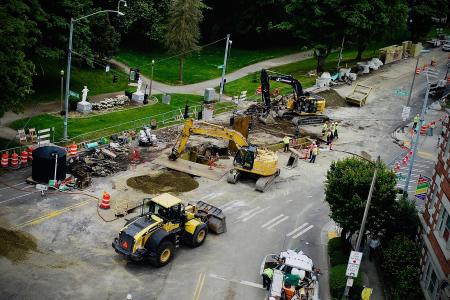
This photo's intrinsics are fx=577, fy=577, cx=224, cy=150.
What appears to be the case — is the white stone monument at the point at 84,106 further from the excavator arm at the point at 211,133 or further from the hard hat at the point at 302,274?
the hard hat at the point at 302,274

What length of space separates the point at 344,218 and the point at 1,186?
2053 centimetres

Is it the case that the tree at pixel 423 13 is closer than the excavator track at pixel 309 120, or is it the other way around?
the excavator track at pixel 309 120

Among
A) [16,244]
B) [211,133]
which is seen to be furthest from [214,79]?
[16,244]

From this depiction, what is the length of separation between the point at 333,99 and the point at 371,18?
13025 millimetres

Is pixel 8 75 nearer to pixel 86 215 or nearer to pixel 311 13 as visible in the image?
pixel 86 215

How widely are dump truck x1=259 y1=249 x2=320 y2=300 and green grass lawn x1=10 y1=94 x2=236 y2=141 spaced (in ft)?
69.3

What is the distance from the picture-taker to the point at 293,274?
27781mm

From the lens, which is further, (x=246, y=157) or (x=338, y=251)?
(x=246, y=157)

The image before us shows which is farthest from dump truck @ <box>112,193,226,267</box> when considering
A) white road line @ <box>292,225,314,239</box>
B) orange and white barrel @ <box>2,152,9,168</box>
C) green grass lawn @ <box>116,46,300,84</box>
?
green grass lawn @ <box>116,46,300,84</box>

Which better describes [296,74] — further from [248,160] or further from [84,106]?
[248,160]

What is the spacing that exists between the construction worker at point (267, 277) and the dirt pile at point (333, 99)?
119 feet

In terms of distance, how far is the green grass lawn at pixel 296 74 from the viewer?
65.1 m

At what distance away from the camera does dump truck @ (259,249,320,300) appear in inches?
1061

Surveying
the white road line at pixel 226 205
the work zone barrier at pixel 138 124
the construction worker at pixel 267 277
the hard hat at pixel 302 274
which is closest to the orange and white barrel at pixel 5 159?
the work zone barrier at pixel 138 124
